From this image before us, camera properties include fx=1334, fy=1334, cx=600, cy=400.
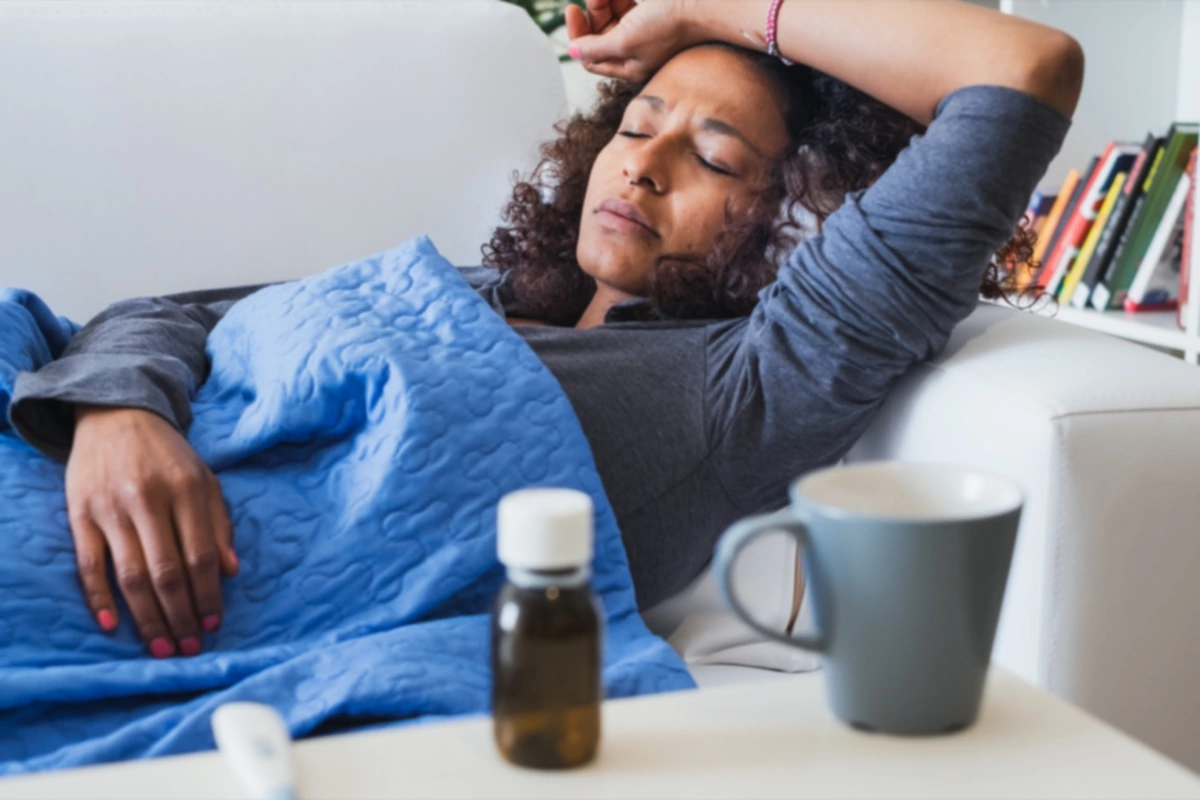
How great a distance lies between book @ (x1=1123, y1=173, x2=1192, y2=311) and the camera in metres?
1.99

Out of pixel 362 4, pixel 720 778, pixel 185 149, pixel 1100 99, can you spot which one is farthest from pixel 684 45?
pixel 1100 99

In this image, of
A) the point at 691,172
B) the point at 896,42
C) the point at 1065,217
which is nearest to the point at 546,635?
the point at 896,42

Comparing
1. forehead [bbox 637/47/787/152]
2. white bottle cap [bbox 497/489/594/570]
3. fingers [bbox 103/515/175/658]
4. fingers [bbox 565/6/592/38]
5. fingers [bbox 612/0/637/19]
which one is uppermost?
fingers [bbox 612/0/637/19]

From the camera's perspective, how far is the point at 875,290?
998mm

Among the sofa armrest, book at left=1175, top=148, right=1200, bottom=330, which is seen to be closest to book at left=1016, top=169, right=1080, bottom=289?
book at left=1175, top=148, right=1200, bottom=330

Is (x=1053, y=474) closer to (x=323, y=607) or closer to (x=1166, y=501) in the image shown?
(x=1166, y=501)

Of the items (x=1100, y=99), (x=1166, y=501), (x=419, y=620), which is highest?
(x=1100, y=99)

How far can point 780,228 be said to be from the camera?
1257 millimetres

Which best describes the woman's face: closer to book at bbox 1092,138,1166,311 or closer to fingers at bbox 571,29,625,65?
fingers at bbox 571,29,625,65

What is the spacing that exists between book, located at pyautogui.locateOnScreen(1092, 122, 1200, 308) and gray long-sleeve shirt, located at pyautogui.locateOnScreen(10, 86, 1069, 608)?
1.08m

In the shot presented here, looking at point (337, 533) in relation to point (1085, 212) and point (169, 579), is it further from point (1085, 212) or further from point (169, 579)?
point (1085, 212)

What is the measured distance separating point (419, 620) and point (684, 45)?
2.22 feet

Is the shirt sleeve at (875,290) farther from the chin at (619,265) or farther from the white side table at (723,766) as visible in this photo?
the white side table at (723,766)

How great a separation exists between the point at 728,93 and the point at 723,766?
0.91 meters
